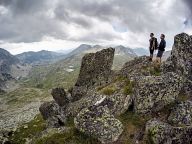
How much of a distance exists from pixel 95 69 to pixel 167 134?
37.8 meters

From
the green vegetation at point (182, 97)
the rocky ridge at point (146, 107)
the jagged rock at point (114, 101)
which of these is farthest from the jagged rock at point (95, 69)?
the green vegetation at point (182, 97)

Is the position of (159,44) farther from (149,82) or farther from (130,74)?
(149,82)

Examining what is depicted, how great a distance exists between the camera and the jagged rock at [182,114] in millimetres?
38875

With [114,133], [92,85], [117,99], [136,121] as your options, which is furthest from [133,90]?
[92,85]

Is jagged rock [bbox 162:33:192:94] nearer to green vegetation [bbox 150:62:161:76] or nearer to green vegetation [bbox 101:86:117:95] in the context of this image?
green vegetation [bbox 150:62:161:76]

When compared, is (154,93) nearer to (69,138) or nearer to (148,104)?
(148,104)

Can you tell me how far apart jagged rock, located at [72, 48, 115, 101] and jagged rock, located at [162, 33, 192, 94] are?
18480 mm

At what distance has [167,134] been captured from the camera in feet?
115

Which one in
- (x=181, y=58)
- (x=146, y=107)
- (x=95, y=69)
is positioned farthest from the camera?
(x=95, y=69)

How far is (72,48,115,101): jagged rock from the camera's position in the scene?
69938mm

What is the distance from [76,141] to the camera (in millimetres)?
38531

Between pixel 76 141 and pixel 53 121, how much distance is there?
1392cm

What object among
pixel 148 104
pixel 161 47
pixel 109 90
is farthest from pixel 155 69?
pixel 148 104

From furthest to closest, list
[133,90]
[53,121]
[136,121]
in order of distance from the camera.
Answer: [53,121] → [133,90] → [136,121]
